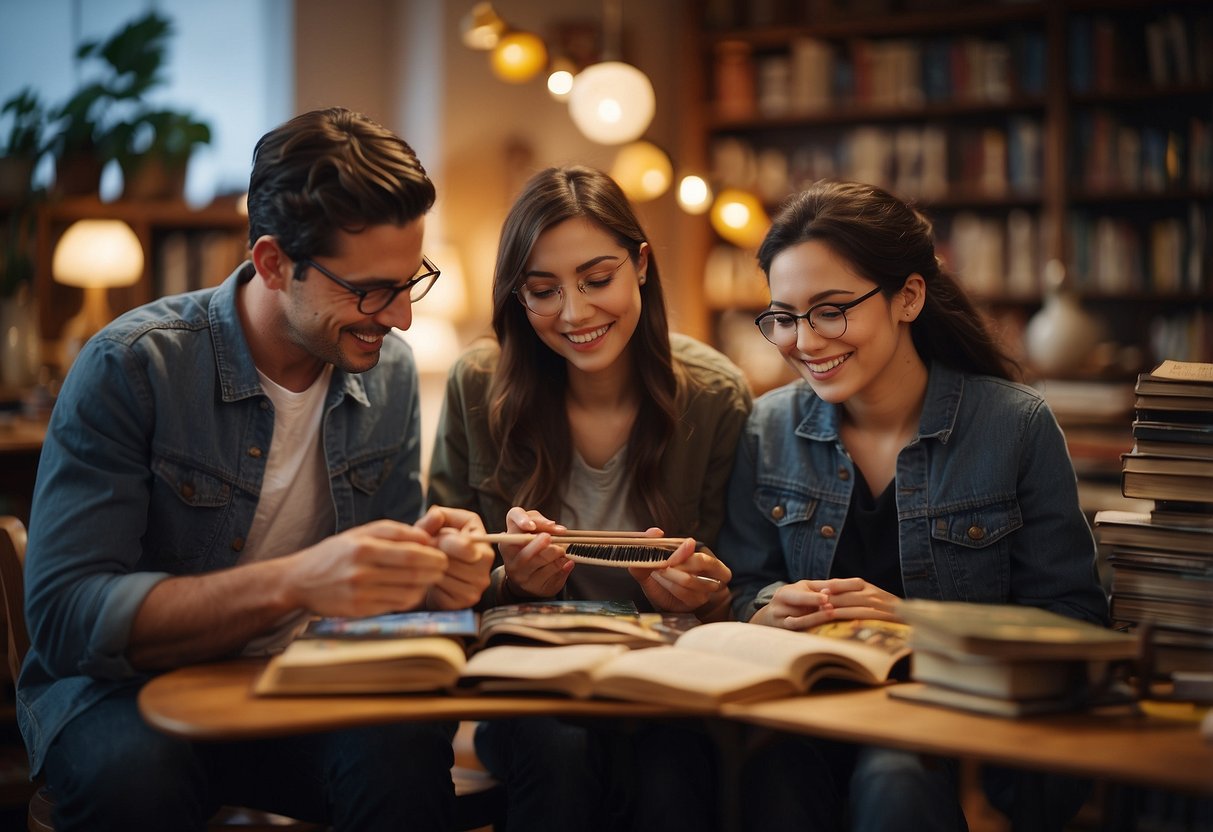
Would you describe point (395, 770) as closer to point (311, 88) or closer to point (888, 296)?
point (888, 296)

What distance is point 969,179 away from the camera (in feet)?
16.6

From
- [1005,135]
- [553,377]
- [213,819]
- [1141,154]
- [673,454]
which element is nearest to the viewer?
[213,819]

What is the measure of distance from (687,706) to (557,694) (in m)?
0.16

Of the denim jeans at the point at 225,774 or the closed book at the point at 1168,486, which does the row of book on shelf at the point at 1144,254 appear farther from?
the denim jeans at the point at 225,774

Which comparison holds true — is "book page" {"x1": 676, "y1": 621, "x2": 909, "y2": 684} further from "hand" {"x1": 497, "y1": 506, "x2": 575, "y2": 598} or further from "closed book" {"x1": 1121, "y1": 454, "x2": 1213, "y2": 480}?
"closed book" {"x1": 1121, "y1": 454, "x2": 1213, "y2": 480}

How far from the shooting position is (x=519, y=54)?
11.9 ft

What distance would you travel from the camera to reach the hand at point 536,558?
1.72 meters

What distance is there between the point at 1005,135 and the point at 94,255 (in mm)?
3584

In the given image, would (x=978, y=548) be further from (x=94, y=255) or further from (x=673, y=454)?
(x=94, y=255)

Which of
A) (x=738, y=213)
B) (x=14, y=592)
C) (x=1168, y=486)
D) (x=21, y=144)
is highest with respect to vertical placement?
(x=21, y=144)

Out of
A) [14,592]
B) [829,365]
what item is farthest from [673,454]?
[14,592]

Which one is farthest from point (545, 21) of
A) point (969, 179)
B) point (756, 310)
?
point (969, 179)

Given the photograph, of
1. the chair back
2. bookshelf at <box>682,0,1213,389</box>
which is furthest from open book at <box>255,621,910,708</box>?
bookshelf at <box>682,0,1213,389</box>

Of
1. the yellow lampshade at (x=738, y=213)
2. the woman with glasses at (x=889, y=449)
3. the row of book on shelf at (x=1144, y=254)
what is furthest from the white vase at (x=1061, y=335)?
the woman with glasses at (x=889, y=449)
